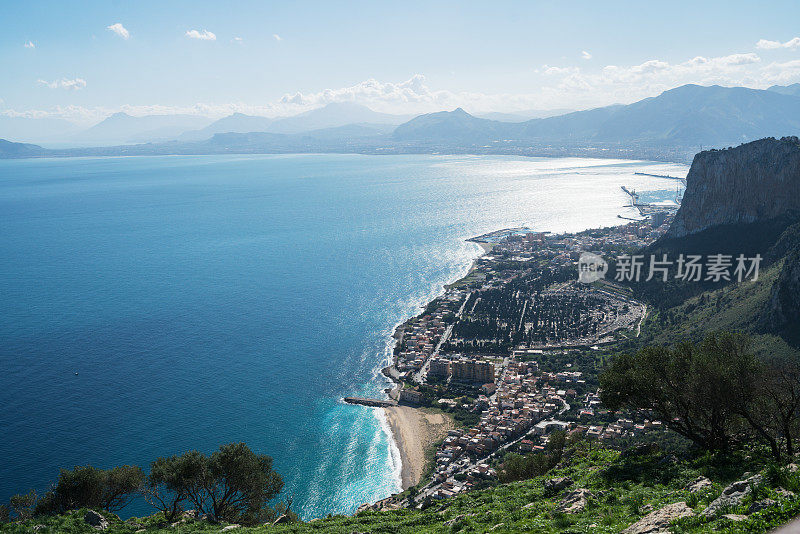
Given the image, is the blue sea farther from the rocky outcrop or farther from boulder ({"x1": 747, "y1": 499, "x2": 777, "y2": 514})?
the rocky outcrop

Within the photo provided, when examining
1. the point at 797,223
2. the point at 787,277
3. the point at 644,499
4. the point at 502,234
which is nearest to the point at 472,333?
the point at 787,277

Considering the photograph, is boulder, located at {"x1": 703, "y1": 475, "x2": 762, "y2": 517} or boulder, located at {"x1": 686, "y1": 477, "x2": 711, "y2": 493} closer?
boulder, located at {"x1": 703, "y1": 475, "x2": 762, "y2": 517}

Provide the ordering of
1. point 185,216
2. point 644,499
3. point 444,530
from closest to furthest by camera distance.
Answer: point 644,499 → point 444,530 → point 185,216

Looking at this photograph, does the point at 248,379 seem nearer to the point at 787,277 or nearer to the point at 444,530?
the point at 444,530

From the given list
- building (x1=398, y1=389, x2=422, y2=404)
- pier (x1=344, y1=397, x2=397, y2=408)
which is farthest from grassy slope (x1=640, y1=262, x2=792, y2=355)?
pier (x1=344, y1=397, x2=397, y2=408)

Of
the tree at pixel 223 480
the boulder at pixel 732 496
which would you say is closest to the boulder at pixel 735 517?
the boulder at pixel 732 496

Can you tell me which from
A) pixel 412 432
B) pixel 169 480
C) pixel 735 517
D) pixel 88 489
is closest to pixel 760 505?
pixel 735 517

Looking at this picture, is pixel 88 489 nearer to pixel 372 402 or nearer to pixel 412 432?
pixel 412 432
